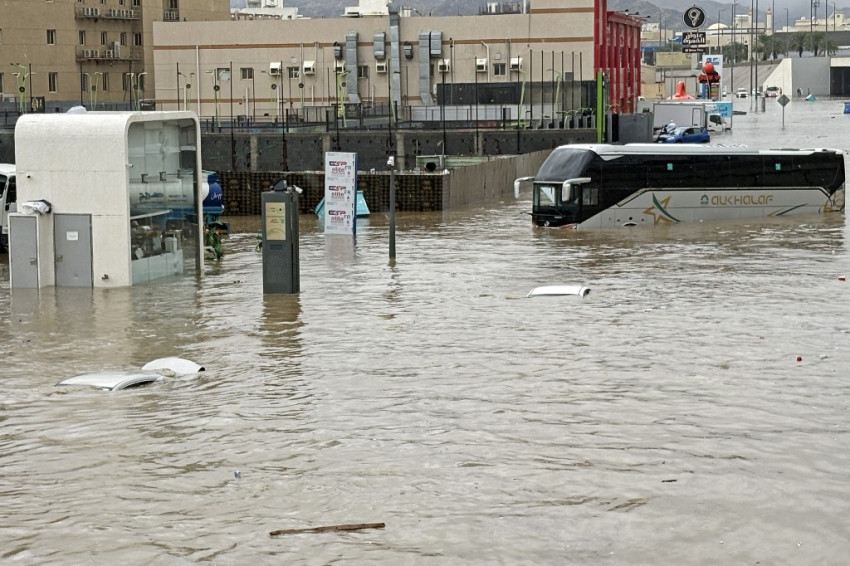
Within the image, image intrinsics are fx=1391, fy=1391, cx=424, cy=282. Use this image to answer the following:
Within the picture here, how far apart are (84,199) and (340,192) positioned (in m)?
12.1

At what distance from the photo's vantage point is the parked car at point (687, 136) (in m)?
85.8

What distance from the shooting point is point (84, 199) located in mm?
26734

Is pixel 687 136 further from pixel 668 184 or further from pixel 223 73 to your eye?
pixel 668 184

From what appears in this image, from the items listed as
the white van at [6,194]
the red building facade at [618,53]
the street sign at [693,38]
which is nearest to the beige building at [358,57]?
the red building facade at [618,53]

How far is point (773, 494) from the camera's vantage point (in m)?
12.3

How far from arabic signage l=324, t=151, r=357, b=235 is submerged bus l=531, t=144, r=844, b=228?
21.6 ft

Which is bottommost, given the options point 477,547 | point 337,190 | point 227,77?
point 477,547

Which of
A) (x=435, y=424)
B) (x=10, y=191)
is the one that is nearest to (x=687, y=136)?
(x=10, y=191)

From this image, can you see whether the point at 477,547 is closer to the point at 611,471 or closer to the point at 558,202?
the point at 611,471

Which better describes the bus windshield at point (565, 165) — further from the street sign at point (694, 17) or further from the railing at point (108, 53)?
the street sign at point (694, 17)

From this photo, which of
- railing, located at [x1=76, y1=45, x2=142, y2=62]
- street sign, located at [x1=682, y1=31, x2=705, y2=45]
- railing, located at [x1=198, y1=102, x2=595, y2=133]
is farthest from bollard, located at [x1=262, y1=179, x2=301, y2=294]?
street sign, located at [x1=682, y1=31, x2=705, y2=45]

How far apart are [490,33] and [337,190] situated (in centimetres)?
6051

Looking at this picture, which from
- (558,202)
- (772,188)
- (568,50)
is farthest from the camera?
(568,50)

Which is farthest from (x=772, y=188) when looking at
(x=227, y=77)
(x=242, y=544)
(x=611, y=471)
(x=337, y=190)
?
(x=227, y=77)
